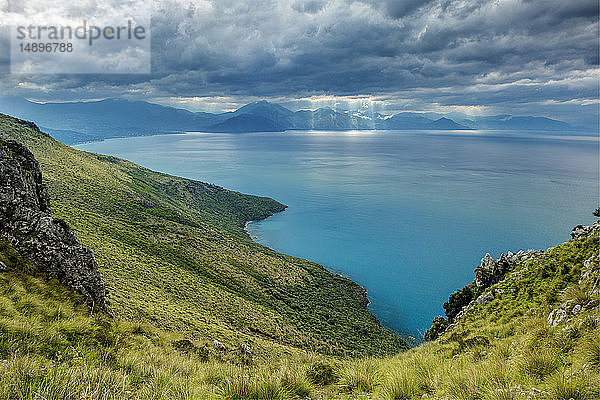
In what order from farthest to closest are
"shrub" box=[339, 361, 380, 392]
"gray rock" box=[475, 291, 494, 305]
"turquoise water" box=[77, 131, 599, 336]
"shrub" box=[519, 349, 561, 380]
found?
"turquoise water" box=[77, 131, 599, 336]
"gray rock" box=[475, 291, 494, 305]
"shrub" box=[339, 361, 380, 392]
"shrub" box=[519, 349, 561, 380]

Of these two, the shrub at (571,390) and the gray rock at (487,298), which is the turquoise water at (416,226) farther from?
the shrub at (571,390)

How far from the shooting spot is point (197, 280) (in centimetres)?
4294

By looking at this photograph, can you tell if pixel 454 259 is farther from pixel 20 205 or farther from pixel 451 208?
pixel 20 205

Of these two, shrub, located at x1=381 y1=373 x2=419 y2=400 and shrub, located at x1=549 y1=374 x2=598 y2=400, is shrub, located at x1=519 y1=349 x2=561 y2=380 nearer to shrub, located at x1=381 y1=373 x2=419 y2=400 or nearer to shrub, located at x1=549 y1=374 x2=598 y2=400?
shrub, located at x1=549 y1=374 x2=598 y2=400

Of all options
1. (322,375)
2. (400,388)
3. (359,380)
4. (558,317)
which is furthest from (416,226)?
(400,388)

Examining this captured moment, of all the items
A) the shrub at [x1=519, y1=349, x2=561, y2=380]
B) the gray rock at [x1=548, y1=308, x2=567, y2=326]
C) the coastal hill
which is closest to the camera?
the coastal hill

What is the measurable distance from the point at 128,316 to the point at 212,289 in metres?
23.3

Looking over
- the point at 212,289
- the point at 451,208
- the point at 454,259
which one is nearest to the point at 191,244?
the point at 212,289

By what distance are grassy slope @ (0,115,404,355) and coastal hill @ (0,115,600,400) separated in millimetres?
389

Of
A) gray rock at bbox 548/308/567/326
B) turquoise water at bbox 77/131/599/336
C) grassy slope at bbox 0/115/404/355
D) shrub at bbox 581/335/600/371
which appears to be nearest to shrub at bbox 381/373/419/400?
shrub at bbox 581/335/600/371

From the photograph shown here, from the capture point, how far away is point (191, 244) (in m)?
61.2

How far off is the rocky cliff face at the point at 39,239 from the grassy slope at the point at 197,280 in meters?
6.71

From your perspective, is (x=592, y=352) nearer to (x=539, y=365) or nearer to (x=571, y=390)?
(x=539, y=365)

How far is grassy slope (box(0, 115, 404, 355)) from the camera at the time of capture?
27.4m
